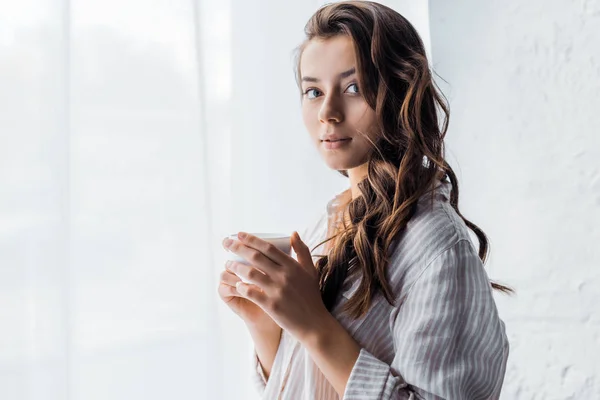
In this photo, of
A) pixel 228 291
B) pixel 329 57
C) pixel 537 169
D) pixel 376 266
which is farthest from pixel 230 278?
pixel 537 169

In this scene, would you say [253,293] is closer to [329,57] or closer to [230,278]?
[230,278]

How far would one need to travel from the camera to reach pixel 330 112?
0.91m

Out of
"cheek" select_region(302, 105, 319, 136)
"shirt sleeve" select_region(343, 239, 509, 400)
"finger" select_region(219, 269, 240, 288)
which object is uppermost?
"cheek" select_region(302, 105, 319, 136)

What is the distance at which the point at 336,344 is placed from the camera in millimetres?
822

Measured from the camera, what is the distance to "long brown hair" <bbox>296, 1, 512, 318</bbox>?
884 millimetres

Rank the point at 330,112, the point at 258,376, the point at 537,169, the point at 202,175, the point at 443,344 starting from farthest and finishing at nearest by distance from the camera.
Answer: the point at 537,169 < the point at 202,175 < the point at 258,376 < the point at 330,112 < the point at 443,344

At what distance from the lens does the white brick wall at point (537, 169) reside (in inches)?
53.8

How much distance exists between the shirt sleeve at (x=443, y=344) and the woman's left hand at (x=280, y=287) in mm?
79

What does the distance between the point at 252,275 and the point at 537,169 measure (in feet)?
2.82

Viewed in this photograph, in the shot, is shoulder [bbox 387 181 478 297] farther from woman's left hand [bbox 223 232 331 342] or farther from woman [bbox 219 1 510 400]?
woman's left hand [bbox 223 232 331 342]

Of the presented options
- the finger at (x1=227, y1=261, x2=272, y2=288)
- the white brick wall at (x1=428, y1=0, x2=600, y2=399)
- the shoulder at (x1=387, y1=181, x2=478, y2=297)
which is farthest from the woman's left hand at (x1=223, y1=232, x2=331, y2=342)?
the white brick wall at (x1=428, y1=0, x2=600, y2=399)

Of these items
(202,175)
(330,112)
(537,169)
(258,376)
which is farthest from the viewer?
(537,169)

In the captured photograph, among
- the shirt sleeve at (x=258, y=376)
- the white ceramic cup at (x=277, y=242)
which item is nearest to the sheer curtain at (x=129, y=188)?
the shirt sleeve at (x=258, y=376)

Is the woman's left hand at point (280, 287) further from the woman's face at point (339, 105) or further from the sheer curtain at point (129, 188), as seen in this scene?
the sheer curtain at point (129, 188)
